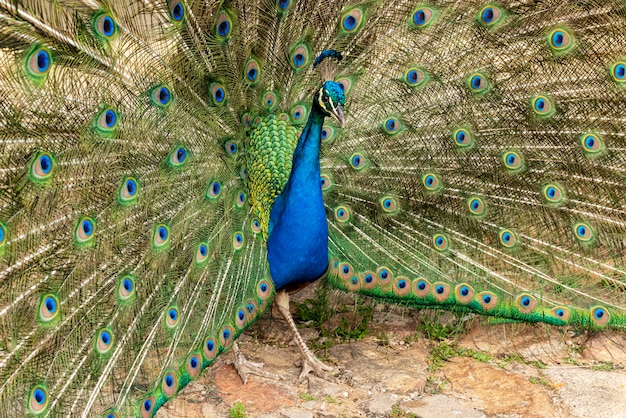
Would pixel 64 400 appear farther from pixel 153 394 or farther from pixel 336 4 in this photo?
pixel 336 4

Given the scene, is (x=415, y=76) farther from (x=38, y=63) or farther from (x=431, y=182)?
(x=38, y=63)

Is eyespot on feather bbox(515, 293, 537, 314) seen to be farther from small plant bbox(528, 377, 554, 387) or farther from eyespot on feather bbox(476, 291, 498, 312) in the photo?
small plant bbox(528, 377, 554, 387)

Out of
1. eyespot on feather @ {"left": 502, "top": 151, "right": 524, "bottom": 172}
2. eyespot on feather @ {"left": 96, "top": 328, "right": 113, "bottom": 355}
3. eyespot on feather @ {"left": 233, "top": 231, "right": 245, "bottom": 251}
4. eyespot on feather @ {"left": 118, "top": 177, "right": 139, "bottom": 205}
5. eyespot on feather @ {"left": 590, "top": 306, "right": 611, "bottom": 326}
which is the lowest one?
eyespot on feather @ {"left": 96, "top": 328, "right": 113, "bottom": 355}

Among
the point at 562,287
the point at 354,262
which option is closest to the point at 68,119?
the point at 354,262

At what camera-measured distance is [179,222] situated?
2680 millimetres

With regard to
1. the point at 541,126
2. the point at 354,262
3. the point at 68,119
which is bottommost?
the point at 354,262

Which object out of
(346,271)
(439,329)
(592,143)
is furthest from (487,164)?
(439,329)

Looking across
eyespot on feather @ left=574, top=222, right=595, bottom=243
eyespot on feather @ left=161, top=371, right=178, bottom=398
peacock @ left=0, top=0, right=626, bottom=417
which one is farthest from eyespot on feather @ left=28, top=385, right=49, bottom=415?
eyespot on feather @ left=574, top=222, right=595, bottom=243

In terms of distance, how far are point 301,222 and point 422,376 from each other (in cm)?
107

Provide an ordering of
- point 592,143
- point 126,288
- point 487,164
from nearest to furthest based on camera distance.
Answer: point 126,288 → point 592,143 → point 487,164

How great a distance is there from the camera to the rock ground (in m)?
2.97

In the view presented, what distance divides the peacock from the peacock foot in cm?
23

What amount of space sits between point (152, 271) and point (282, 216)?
0.65 meters

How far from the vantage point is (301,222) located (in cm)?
288
